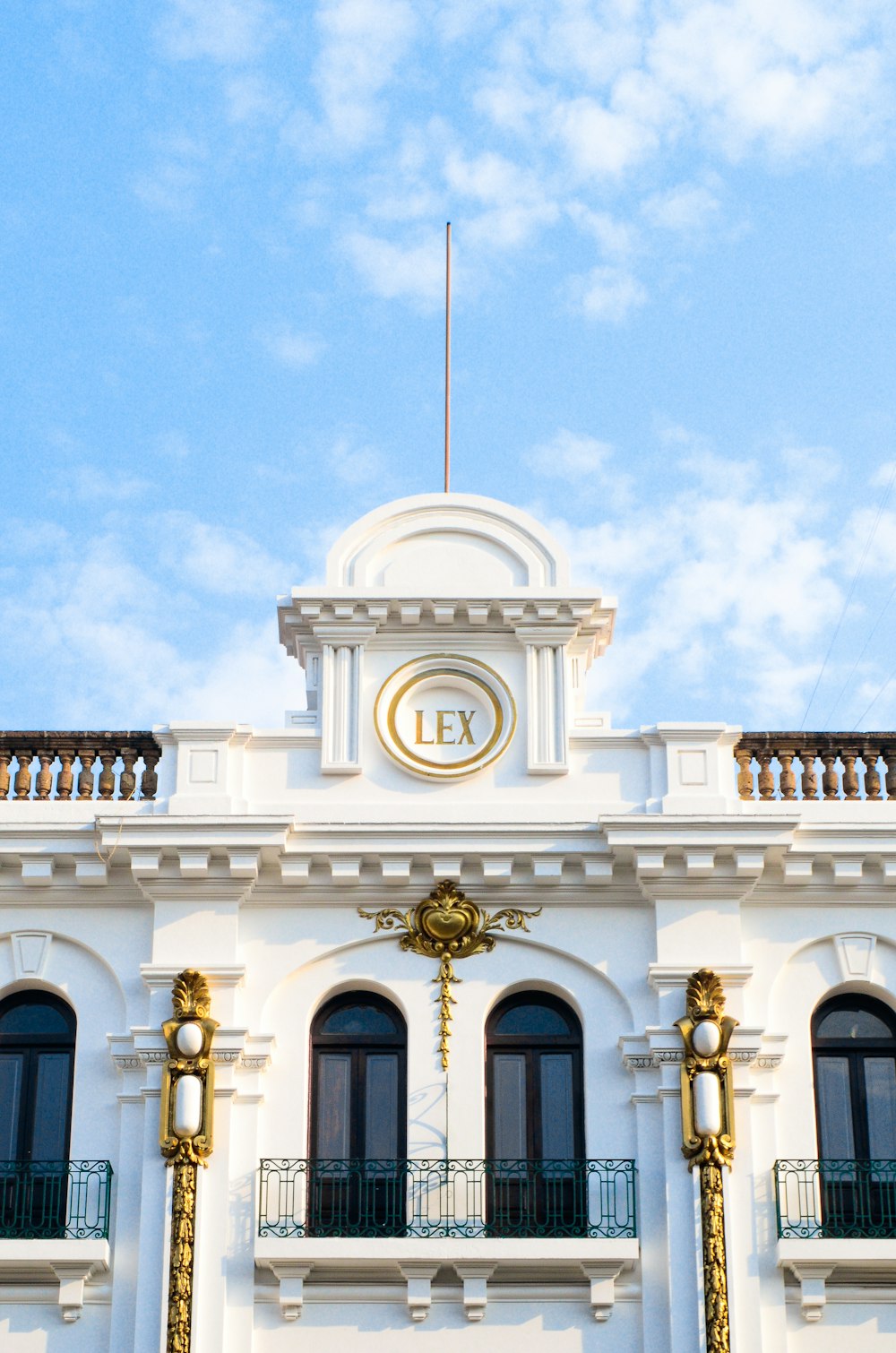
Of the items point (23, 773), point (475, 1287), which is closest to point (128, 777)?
point (23, 773)

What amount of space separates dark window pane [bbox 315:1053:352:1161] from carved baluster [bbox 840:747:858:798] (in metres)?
6.47

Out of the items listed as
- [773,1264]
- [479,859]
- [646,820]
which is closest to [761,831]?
[646,820]

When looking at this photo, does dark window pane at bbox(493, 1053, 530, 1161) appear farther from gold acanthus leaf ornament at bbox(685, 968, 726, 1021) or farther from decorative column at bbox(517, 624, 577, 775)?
decorative column at bbox(517, 624, 577, 775)

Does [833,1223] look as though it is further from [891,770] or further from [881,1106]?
[891,770]

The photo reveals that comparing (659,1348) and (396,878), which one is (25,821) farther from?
(659,1348)

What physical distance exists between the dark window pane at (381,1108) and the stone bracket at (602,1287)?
8.04 ft

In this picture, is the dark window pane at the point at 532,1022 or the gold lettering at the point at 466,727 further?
the gold lettering at the point at 466,727

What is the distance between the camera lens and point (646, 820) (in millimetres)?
23516

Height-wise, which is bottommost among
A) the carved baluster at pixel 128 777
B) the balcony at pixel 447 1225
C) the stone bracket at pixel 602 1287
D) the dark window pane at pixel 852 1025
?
the stone bracket at pixel 602 1287

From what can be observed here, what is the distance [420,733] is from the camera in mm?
25062

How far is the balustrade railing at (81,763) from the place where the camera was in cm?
2477

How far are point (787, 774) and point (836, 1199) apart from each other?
15.9ft

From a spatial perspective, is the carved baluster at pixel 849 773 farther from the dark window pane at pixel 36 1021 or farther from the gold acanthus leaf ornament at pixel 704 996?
the dark window pane at pixel 36 1021

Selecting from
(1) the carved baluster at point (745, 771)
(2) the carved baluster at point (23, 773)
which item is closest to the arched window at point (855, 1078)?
(1) the carved baluster at point (745, 771)
